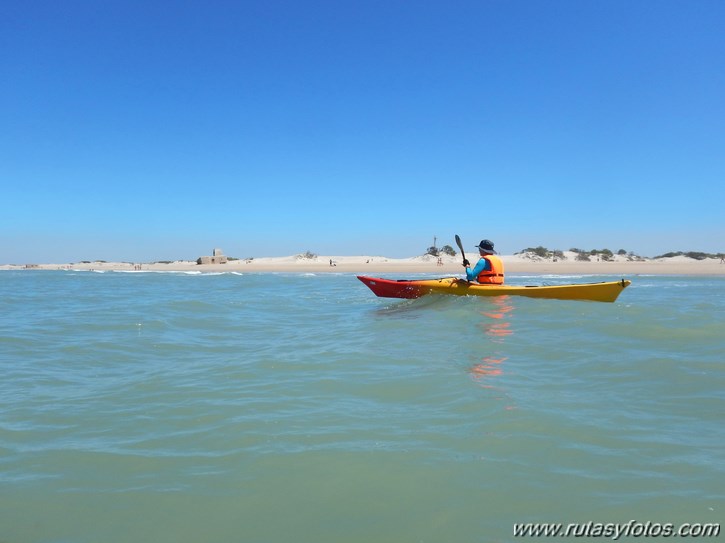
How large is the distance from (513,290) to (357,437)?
319 inches

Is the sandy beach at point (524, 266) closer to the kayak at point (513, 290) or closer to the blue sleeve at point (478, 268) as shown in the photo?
the kayak at point (513, 290)

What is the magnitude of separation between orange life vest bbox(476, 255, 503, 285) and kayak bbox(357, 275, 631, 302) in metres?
0.23

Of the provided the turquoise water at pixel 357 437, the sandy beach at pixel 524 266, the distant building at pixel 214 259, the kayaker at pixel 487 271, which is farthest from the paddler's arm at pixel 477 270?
the distant building at pixel 214 259

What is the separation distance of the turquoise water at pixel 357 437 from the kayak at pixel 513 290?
3355 millimetres

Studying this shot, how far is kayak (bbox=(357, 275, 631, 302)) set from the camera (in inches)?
401

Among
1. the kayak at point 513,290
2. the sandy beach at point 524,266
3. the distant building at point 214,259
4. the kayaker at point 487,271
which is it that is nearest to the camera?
the kayak at point 513,290

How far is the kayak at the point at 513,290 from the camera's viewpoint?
33.4 ft

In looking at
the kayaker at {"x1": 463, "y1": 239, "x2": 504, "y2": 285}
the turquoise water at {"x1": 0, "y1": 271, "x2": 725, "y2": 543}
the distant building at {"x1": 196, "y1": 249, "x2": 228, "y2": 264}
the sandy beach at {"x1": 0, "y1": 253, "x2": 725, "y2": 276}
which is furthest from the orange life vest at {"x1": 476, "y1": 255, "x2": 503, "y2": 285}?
the distant building at {"x1": 196, "y1": 249, "x2": 228, "y2": 264}

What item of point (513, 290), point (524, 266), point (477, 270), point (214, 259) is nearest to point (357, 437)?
point (513, 290)

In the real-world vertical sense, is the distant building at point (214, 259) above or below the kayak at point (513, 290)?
above

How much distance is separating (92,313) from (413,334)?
23.8ft

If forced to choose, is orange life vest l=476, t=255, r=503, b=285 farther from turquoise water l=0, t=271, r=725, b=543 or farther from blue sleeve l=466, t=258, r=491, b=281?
turquoise water l=0, t=271, r=725, b=543

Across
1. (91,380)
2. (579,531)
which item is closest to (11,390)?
(91,380)

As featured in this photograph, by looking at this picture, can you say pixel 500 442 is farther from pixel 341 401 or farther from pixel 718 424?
pixel 718 424
